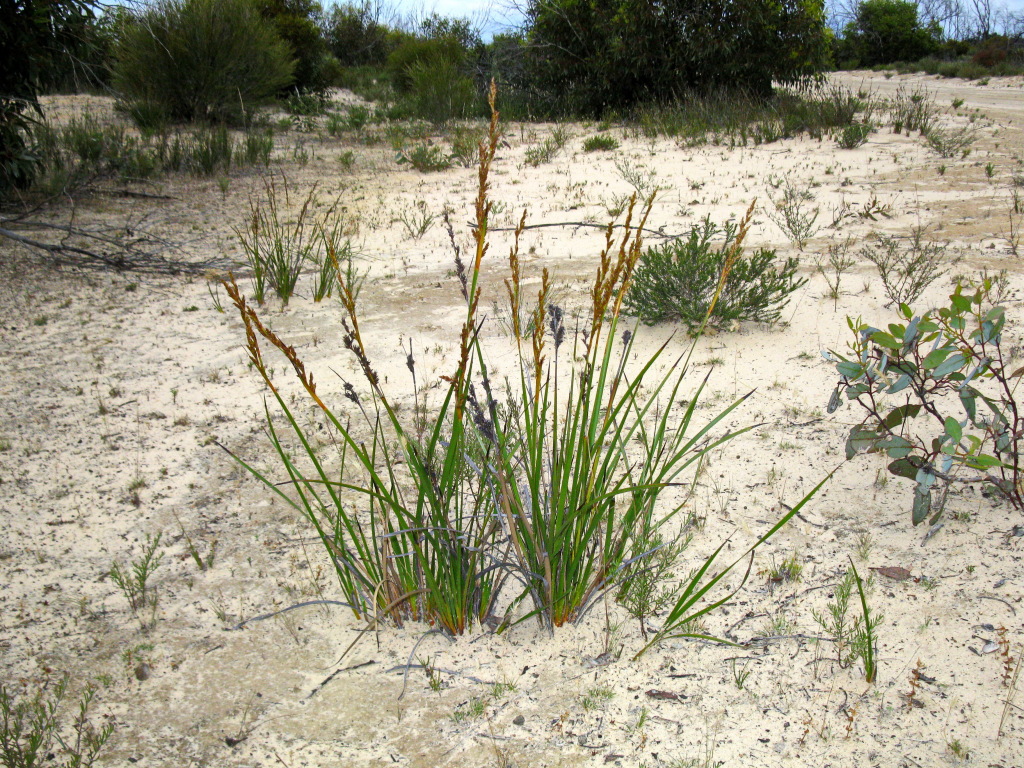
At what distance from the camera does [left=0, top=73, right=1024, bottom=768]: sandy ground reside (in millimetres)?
1668

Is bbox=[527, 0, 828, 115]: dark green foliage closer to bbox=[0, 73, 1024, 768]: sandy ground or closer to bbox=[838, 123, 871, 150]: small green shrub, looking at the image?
bbox=[838, 123, 871, 150]: small green shrub

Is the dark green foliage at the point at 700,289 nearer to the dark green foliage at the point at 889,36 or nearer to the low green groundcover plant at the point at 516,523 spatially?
the low green groundcover plant at the point at 516,523

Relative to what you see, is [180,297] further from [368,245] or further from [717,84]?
[717,84]

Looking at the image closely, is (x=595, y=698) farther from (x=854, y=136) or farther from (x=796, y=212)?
(x=854, y=136)

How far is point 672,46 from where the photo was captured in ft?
35.3

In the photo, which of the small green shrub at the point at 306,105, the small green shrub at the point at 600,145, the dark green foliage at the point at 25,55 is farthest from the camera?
the small green shrub at the point at 306,105

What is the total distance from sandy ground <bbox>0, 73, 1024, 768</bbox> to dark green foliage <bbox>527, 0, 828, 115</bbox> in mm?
6985

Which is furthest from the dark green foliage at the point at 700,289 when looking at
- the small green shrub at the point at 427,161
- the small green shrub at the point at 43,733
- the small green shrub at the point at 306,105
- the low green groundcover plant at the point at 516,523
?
the small green shrub at the point at 306,105

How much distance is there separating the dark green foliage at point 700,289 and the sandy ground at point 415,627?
5.2 inches

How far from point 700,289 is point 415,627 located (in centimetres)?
239

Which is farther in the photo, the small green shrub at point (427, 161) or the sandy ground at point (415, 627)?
the small green shrub at point (427, 161)

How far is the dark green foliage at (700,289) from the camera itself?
12.0 feet

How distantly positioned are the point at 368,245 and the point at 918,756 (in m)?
4.97

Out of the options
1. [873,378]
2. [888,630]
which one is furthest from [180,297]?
[888,630]
